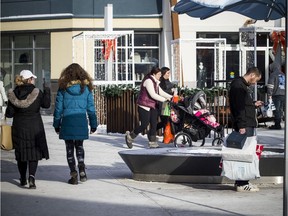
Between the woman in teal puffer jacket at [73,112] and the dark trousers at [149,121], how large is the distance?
16.4ft

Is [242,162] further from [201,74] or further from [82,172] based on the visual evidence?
[201,74]

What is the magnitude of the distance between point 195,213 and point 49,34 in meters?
22.0

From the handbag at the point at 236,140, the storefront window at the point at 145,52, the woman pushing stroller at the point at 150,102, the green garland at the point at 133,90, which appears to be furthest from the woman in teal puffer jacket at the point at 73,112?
the storefront window at the point at 145,52

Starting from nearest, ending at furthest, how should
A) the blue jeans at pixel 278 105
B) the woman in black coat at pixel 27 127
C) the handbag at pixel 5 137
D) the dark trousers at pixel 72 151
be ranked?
the woman in black coat at pixel 27 127 → the dark trousers at pixel 72 151 → the handbag at pixel 5 137 → the blue jeans at pixel 278 105

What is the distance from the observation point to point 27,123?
1244cm

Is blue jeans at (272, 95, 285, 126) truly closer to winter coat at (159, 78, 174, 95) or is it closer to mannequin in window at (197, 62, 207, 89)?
winter coat at (159, 78, 174, 95)

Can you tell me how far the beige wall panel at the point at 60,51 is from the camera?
3062cm

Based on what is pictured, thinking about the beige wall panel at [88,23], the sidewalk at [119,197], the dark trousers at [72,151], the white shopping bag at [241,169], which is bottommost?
the sidewalk at [119,197]

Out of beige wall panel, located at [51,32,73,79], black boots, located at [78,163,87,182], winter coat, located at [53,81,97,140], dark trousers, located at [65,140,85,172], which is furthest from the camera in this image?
beige wall panel, located at [51,32,73,79]

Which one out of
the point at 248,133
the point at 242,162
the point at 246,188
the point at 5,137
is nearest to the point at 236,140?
the point at 248,133

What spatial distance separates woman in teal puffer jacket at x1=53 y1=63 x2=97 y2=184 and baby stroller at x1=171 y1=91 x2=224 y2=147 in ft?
18.4

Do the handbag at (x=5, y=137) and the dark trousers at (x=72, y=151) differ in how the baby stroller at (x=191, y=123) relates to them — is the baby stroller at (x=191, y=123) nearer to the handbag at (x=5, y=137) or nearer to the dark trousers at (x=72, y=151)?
the handbag at (x=5, y=137)

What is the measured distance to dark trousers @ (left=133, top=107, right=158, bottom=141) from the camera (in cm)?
1769

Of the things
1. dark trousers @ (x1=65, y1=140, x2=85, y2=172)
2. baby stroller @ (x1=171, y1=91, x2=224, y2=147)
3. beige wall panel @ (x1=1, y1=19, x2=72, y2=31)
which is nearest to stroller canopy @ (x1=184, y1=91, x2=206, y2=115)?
baby stroller @ (x1=171, y1=91, x2=224, y2=147)
